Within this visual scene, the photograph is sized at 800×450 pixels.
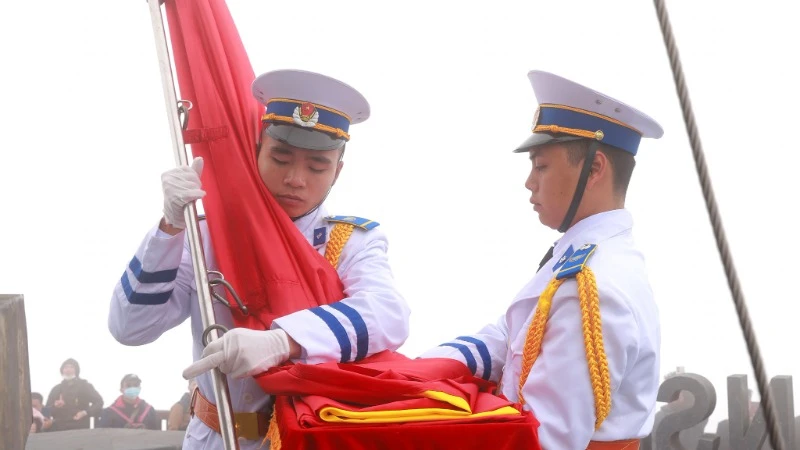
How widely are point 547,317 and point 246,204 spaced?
0.82 m

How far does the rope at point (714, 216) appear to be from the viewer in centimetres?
132

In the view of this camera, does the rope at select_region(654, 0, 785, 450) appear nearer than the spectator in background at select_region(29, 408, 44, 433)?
Yes

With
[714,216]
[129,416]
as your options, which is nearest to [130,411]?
[129,416]

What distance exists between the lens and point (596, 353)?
1.97 meters

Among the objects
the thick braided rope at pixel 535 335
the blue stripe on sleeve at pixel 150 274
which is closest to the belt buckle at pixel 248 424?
the blue stripe on sleeve at pixel 150 274

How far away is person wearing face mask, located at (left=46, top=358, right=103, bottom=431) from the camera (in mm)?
8438

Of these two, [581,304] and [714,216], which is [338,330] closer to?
[581,304]

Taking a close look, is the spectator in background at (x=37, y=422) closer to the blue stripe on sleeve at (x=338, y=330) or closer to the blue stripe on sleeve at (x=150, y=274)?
the blue stripe on sleeve at (x=150, y=274)

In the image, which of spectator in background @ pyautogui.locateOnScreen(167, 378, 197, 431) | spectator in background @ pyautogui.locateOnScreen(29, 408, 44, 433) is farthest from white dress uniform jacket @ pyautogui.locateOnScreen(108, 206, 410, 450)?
spectator in background @ pyautogui.locateOnScreen(29, 408, 44, 433)

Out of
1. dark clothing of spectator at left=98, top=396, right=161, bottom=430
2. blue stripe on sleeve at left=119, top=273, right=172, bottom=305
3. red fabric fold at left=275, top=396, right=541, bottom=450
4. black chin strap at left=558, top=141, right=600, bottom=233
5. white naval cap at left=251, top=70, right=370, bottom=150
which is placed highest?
white naval cap at left=251, top=70, right=370, bottom=150

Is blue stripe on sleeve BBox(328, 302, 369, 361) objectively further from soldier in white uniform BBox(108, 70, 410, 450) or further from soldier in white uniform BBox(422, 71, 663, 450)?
soldier in white uniform BBox(422, 71, 663, 450)

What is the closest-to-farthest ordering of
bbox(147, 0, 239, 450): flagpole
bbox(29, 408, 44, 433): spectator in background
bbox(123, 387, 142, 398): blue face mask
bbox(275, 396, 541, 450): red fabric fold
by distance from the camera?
bbox(275, 396, 541, 450): red fabric fold, bbox(147, 0, 239, 450): flagpole, bbox(29, 408, 44, 433): spectator in background, bbox(123, 387, 142, 398): blue face mask

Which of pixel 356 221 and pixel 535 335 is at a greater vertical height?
pixel 356 221

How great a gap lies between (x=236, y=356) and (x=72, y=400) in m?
7.21
